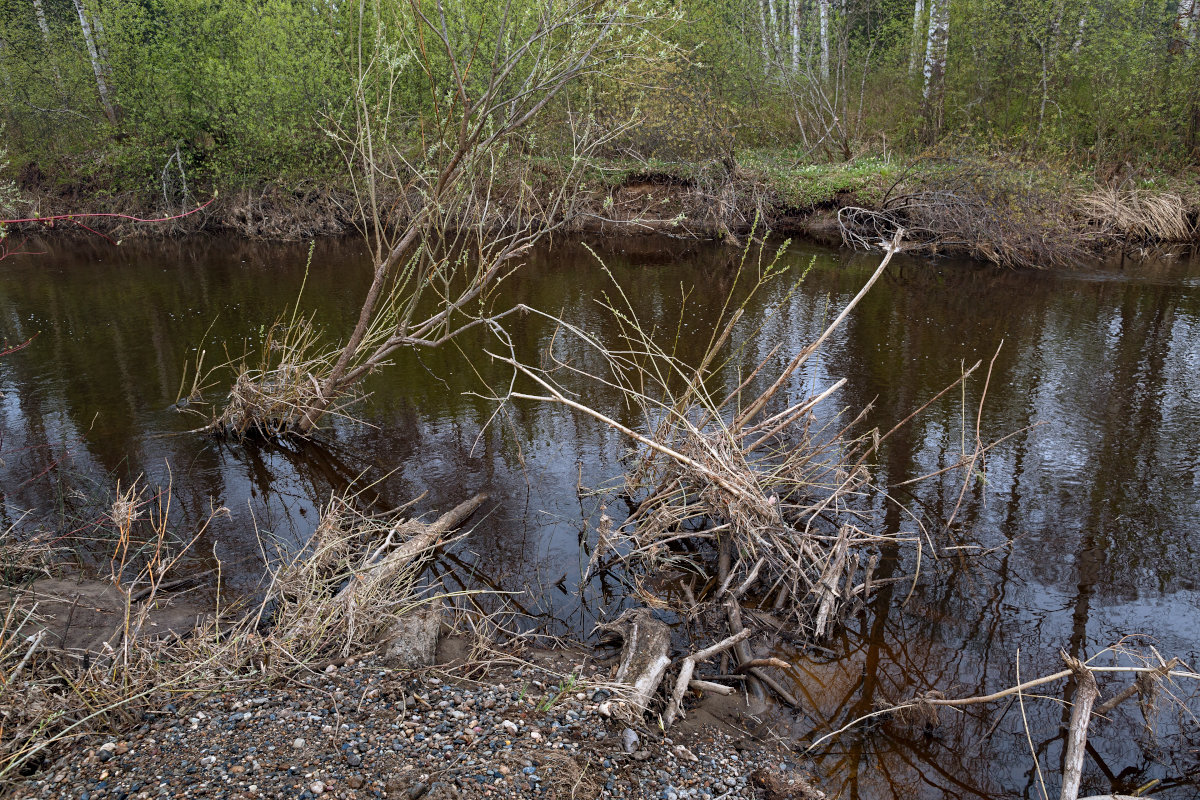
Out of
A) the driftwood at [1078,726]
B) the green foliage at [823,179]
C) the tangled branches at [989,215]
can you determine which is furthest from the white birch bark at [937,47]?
the driftwood at [1078,726]

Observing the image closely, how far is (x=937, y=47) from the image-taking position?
61.4 feet

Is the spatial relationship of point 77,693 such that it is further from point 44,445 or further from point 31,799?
point 44,445

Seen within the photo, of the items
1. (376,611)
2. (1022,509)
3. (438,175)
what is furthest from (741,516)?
(438,175)

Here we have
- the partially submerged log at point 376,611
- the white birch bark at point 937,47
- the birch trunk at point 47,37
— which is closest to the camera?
the partially submerged log at point 376,611

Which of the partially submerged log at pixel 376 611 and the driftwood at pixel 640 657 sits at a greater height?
the partially submerged log at pixel 376 611

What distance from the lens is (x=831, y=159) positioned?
19.0 meters

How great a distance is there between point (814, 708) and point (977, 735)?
776 millimetres

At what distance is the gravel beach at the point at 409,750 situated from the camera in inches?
119

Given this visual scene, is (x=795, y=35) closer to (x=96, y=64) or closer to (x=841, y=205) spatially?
(x=841, y=205)

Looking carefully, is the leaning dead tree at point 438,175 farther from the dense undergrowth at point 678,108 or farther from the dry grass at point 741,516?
the dense undergrowth at point 678,108

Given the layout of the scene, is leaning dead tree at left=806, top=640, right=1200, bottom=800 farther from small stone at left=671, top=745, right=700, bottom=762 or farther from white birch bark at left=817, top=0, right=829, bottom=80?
white birch bark at left=817, top=0, right=829, bottom=80

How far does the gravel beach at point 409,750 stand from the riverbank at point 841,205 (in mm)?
8835

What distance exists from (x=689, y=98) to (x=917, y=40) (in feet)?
23.0

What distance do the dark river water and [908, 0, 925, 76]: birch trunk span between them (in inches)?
381
